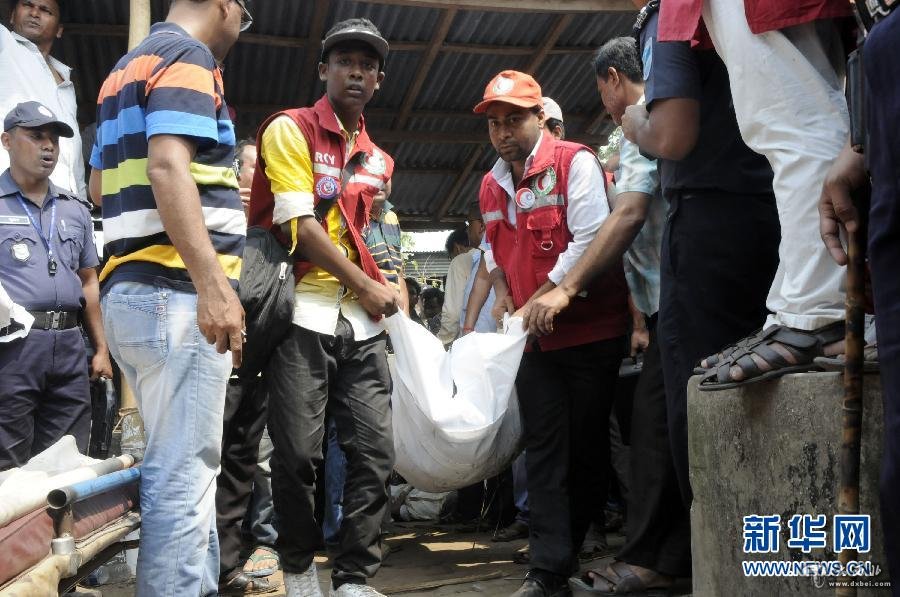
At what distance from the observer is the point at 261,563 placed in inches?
156

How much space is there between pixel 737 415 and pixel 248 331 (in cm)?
186

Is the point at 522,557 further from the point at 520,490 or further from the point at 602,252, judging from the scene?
the point at 602,252

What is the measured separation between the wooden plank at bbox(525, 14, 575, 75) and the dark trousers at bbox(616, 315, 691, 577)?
402 cm

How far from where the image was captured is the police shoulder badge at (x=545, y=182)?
3.60 m

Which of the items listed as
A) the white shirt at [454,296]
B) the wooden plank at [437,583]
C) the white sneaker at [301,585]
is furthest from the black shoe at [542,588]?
the white shirt at [454,296]

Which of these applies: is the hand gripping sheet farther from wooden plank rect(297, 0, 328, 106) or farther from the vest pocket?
wooden plank rect(297, 0, 328, 106)

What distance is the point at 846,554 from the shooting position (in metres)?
1.59

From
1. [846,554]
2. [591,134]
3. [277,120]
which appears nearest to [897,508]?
[846,554]

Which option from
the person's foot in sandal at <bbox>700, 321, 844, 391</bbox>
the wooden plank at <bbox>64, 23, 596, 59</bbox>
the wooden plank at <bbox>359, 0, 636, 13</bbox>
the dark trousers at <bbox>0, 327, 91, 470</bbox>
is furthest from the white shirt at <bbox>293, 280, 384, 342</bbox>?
the wooden plank at <bbox>64, 23, 596, 59</bbox>

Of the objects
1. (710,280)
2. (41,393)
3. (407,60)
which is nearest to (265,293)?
(710,280)

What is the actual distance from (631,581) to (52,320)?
3.02 metres

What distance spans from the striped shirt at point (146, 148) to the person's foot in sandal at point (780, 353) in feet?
5.00

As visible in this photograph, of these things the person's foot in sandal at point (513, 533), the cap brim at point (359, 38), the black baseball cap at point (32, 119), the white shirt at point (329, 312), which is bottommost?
the person's foot in sandal at point (513, 533)

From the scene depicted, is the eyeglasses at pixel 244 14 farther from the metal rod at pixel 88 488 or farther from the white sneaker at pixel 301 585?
the white sneaker at pixel 301 585
